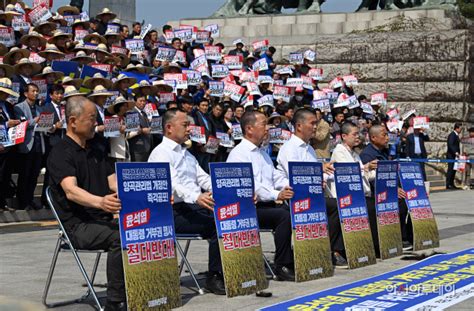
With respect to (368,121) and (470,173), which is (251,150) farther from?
(470,173)

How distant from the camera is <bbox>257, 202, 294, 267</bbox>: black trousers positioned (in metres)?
9.09

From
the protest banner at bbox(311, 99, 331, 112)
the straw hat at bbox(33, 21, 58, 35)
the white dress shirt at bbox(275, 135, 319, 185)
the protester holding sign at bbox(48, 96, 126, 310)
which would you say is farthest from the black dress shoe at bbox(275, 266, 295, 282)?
the protest banner at bbox(311, 99, 331, 112)

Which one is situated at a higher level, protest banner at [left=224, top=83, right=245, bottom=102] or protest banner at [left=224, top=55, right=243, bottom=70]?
protest banner at [left=224, top=55, right=243, bottom=70]

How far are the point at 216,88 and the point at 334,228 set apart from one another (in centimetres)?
797

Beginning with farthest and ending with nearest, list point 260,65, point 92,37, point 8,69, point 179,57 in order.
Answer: point 260,65
point 179,57
point 92,37
point 8,69

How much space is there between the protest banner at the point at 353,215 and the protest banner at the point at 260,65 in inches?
481

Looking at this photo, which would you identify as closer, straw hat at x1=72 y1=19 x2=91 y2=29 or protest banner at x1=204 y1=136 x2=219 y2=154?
protest banner at x1=204 y1=136 x2=219 y2=154

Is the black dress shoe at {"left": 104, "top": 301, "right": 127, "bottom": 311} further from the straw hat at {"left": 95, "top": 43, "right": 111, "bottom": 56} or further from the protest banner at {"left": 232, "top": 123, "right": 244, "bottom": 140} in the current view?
the straw hat at {"left": 95, "top": 43, "right": 111, "bottom": 56}

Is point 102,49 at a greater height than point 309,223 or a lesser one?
greater

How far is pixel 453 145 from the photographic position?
2544cm

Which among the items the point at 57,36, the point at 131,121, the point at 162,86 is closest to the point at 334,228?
the point at 131,121

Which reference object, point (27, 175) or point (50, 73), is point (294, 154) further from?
point (50, 73)

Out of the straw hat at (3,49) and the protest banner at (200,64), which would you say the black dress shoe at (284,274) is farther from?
the protest banner at (200,64)

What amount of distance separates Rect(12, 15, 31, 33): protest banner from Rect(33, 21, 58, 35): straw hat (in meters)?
0.44
